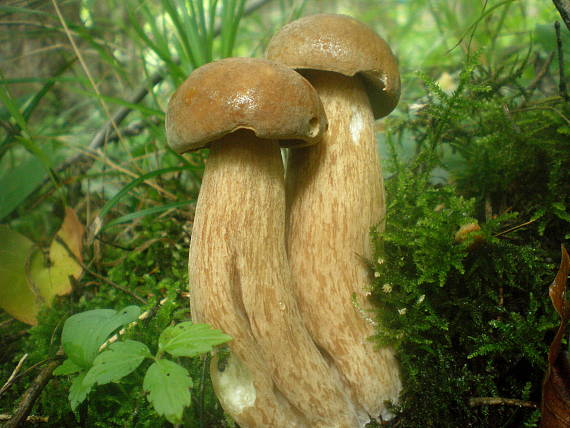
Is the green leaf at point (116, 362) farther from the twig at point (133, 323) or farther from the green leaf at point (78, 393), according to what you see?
the twig at point (133, 323)

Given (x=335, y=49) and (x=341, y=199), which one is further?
(x=341, y=199)

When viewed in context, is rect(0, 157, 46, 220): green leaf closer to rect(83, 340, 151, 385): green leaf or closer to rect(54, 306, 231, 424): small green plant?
rect(54, 306, 231, 424): small green plant

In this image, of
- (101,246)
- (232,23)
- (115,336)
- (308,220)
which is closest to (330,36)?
(308,220)

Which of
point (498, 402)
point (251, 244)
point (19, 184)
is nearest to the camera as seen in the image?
point (498, 402)

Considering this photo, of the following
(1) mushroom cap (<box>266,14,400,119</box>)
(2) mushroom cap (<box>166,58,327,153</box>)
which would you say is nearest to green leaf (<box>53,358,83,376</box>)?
(2) mushroom cap (<box>166,58,327,153</box>)

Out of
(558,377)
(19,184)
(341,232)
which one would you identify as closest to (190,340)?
(341,232)

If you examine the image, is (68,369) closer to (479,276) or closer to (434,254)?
(434,254)
